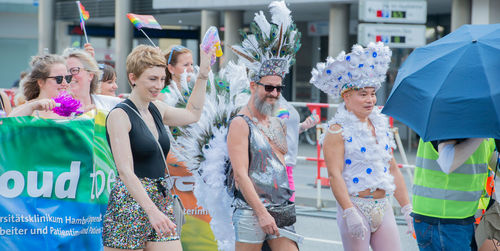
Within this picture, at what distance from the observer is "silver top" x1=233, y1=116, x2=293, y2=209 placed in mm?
4473

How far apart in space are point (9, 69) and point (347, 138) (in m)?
45.9

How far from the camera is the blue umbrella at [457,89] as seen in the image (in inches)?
150

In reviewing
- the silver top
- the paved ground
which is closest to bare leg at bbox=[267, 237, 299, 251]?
the silver top

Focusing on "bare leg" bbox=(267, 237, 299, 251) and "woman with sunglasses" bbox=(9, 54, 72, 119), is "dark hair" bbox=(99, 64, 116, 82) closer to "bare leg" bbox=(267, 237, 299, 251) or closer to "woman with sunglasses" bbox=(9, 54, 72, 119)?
"woman with sunglasses" bbox=(9, 54, 72, 119)

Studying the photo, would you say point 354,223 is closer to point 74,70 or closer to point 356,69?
point 356,69

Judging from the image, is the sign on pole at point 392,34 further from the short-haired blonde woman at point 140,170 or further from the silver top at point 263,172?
the short-haired blonde woman at point 140,170

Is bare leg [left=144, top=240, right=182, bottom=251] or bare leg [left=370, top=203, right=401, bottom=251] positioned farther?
bare leg [left=370, top=203, right=401, bottom=251]

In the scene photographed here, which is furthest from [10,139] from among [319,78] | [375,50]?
[375,50]

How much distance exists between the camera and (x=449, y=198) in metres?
4.28

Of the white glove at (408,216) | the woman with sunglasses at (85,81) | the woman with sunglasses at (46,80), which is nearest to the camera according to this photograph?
the white glove at (408,216)

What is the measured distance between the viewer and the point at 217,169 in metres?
4.79

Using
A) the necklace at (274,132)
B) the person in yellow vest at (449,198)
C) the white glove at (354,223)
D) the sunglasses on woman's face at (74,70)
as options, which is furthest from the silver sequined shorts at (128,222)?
the sunglasses on woman's face at (74,70)

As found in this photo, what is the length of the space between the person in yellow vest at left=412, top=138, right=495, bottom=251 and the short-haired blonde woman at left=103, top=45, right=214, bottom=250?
4.78 feet

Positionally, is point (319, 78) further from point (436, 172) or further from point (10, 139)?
point (10, 139)
